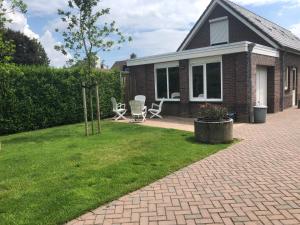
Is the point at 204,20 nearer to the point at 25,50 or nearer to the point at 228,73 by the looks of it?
the point at 228,73

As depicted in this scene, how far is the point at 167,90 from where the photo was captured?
15.0 meters

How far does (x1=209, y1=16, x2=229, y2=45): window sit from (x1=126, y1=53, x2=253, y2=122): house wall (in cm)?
655

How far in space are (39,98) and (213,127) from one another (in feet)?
24.4

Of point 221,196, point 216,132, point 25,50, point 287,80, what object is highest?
point 25,50

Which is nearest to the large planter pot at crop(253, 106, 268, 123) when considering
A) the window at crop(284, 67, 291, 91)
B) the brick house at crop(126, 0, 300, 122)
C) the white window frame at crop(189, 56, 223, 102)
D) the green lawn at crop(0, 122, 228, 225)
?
the brick house at crop(126, 0, 300, 122)

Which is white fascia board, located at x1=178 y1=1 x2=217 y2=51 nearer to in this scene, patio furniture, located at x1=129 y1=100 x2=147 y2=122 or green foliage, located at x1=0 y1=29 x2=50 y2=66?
patio furniture, located at x1=129 y1=100 x2=147 y2=122

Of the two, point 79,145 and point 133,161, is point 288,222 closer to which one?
point 133,161

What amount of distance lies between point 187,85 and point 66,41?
20.2ft

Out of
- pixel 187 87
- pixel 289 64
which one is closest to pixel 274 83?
pixel 289 64

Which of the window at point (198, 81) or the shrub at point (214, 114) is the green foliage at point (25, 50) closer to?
the window at point (198, 81)

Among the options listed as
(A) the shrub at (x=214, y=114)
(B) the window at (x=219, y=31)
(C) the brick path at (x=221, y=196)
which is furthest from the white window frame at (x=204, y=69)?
(B) the window at (x=219, y=31)

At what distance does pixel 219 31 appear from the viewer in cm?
1986

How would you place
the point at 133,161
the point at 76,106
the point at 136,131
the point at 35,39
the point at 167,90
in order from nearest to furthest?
the point at 133,161
the point at 136,131
the point at 76,106
the point at 167,90
the point at 35,39

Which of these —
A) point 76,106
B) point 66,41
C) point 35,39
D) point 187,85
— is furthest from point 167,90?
point 35,39
